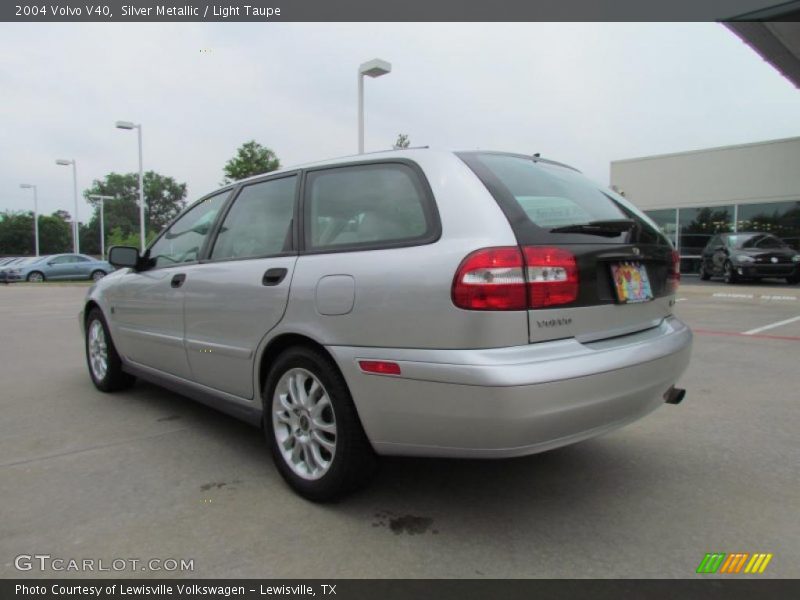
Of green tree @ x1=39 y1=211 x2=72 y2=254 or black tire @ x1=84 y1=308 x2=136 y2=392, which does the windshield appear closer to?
black tire @ x1=84 y1=308 x2=136 y2=392

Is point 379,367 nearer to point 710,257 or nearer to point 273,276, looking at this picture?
point 273,276

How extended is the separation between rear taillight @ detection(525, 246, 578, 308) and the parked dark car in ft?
52.2

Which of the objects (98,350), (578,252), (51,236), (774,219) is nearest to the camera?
(578,252)

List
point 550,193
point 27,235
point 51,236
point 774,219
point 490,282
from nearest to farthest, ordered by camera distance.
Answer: point 490,282 < point 550,193 < point 774,219 < point 27,235 < point 51,236

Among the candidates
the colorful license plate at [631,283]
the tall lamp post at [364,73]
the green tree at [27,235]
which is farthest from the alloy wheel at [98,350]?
the green tree at [27,235]

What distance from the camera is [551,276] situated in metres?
2.36

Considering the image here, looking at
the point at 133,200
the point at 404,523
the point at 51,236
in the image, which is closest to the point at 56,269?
the point at 404,523

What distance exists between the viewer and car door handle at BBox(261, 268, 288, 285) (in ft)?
9.76

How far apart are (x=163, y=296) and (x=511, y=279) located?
8.61 feet

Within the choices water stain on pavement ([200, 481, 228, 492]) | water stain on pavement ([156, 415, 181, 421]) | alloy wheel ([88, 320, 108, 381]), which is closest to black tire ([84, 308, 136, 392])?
alloy wheel ([88, 320, 108, 381])

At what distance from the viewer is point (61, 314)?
11.7 metres

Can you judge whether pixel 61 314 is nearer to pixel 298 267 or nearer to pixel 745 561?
pixel 298 267
